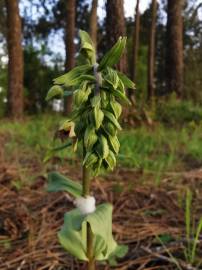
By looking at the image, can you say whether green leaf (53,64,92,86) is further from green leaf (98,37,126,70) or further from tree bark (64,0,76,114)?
tree bark (64,0,76,114)

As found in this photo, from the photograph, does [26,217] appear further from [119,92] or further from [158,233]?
[119,92]

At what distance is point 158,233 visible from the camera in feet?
6.45

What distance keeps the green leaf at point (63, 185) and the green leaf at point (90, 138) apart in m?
0.21

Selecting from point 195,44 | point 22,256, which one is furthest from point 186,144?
point 195,44

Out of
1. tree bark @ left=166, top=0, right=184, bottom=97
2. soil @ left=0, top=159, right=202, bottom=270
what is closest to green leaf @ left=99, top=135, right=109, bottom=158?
soil @ left=0, top=159, right=202, bottom=270

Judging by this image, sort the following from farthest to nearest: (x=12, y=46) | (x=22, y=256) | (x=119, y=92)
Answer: (x=12, y=46), (x=22, y=256), (x=119, y=92)

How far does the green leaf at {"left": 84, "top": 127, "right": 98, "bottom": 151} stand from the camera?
3.82 ft

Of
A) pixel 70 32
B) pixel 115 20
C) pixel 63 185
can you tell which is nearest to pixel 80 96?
pixel 63 185

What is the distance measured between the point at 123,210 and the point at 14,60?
Result: 928 centimetres

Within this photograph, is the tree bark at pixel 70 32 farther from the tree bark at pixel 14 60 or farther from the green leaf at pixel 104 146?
the green leaf at pixel 104 146

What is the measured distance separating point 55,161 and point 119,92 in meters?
2.41

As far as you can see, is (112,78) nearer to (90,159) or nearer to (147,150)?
(90,159)

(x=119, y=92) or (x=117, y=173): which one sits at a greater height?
(x=119, y=92)

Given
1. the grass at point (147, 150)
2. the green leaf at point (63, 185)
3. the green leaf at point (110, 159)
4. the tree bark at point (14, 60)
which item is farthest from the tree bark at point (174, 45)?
the green leaf at point (110, 159)
